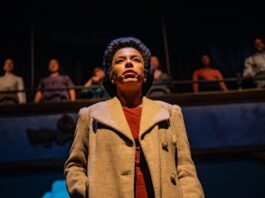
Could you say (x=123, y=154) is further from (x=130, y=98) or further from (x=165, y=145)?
(x=130, y=98)

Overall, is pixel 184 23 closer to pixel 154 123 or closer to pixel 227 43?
pixel 227 43

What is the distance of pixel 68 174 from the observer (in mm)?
1645

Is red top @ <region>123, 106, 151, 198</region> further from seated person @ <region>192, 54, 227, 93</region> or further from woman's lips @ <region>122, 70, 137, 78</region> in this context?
seated person @ <region>192, 54, 227, 93</region>

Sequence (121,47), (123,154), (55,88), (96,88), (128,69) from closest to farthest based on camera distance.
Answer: (123,154)
(128,69)
(121,47)
(55,88)
(96,88)

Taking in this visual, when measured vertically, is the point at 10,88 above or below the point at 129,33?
below

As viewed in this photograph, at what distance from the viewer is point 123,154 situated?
61.7 inches

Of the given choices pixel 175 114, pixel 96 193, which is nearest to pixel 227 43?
pixel 175 114

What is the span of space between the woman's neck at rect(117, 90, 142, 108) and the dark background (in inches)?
236

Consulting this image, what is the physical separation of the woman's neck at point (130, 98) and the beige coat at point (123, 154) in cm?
5

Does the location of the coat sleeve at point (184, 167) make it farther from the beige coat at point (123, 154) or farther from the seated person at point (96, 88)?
the seated person at point (96, 88)

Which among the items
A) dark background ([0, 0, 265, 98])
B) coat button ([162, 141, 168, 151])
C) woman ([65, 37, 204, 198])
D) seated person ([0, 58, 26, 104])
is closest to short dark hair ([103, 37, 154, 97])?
woman ([65, 37, 204, 198])

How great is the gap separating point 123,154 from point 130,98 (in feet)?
1.25

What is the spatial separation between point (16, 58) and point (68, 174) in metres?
7.19

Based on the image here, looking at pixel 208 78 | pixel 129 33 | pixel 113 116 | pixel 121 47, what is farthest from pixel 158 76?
pixel 113 116
